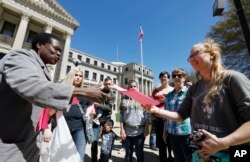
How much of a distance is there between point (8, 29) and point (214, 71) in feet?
110

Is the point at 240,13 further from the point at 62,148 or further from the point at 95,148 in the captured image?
the point at 95,148

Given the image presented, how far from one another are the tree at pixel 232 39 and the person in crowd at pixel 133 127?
1218 centimetres

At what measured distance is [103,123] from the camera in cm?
485

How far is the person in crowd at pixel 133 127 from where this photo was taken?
417 cm

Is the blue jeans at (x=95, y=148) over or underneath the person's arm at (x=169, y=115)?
underneath

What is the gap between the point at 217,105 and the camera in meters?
1.40

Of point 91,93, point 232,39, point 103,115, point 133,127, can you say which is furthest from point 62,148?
point 232,39

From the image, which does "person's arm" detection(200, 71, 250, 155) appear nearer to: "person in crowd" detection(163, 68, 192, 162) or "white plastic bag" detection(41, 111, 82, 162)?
"white plastic bag" detection(41, 111, 82, 162)

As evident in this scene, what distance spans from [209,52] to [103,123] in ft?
12.5

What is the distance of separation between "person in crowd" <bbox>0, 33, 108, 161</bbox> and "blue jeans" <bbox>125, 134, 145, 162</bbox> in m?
3.06

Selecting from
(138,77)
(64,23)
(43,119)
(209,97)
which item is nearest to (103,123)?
(43,119)

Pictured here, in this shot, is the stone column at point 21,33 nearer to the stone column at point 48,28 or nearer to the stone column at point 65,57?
the stone column at point 48,28

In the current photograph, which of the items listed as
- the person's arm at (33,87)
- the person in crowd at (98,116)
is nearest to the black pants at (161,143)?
the person in crowd at (98,116)

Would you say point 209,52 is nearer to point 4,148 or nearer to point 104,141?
point 4,148
